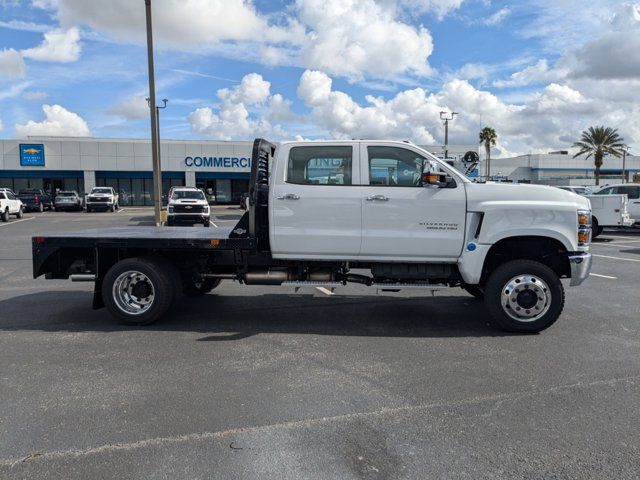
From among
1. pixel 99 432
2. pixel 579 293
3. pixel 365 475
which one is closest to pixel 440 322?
pixel 579 293

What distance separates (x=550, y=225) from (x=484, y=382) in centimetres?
238

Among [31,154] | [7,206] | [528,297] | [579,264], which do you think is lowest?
[528,297]

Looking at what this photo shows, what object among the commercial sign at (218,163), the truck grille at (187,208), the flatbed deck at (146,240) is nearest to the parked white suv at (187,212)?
the truck grille at (187,208)

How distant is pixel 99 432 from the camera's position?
366 centimetres

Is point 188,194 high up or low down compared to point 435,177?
up

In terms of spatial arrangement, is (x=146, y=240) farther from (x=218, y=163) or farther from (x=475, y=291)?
(x=218, y=163)

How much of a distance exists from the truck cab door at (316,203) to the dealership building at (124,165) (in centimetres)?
4035

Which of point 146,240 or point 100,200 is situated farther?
point 100,200

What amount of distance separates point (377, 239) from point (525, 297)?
1855mm

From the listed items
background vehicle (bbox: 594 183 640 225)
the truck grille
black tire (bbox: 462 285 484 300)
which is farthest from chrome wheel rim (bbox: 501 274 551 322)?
the truck grille

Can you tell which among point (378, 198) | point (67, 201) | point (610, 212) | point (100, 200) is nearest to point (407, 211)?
point (378, 198)

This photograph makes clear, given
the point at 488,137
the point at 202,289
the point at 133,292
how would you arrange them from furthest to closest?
the point at 488,137 → the point at 202,289 → the point at 133,292

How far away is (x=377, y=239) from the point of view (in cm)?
624

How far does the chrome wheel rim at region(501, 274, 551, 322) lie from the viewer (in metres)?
6.12
